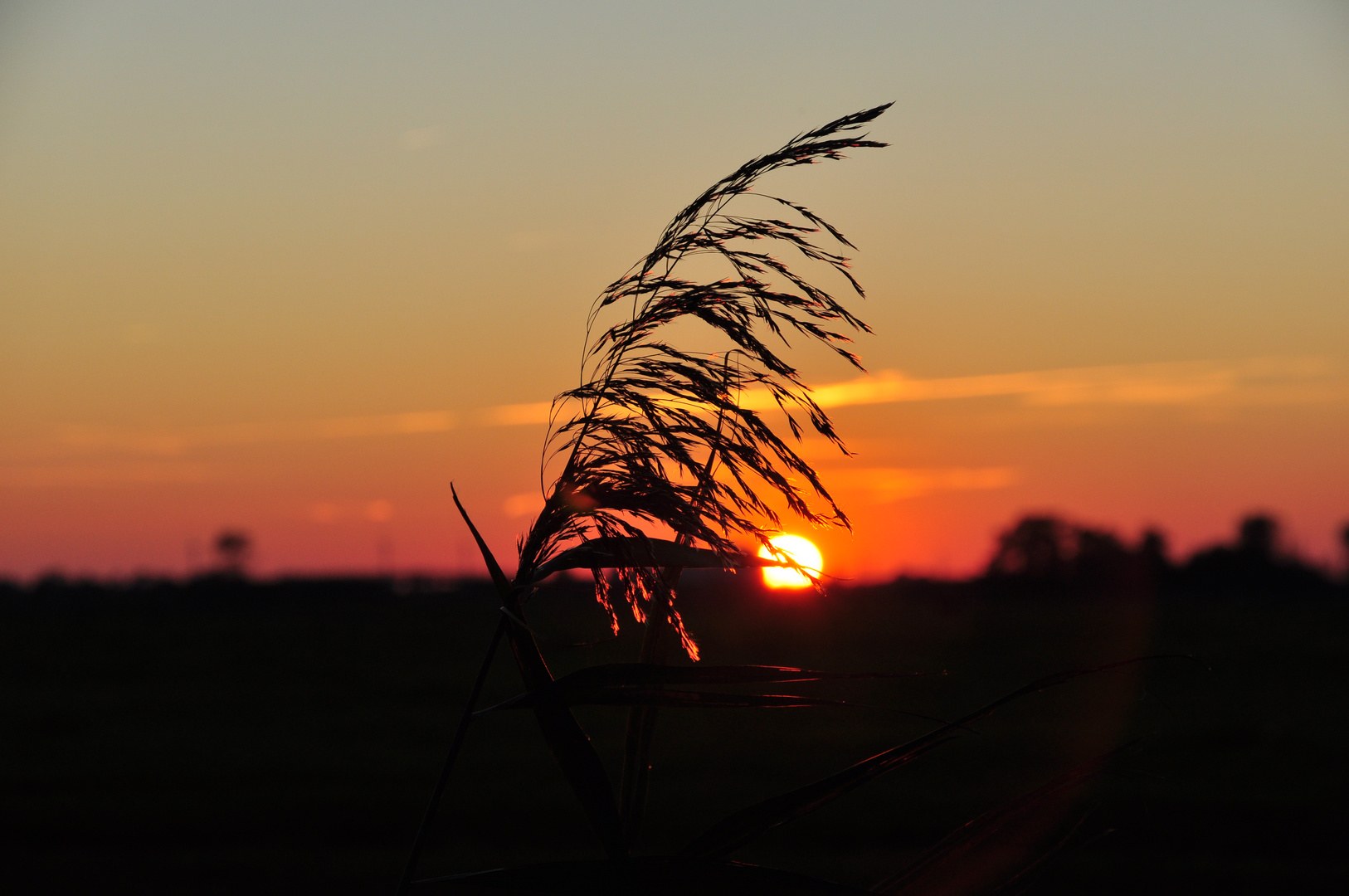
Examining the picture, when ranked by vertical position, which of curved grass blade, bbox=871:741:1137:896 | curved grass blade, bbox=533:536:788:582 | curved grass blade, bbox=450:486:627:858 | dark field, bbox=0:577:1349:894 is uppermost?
curved grass blade, bbox=533:536:788:582

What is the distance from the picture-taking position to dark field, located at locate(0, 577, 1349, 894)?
8727 mm

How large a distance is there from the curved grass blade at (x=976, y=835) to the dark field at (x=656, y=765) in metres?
0.13

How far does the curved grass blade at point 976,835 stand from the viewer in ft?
4.67

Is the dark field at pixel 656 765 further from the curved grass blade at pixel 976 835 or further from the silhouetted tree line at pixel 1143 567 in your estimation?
the silhouetted tree line at pixel 1143 567

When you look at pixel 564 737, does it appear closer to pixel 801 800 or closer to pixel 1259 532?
pixel 801 800

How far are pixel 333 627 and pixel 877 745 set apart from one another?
32029 millimetres

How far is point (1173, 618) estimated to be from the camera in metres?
46.0

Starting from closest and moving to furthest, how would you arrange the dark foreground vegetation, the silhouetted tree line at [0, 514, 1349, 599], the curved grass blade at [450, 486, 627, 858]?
the curved grass blade at [450, 486, 627, 858] → the dark foreground vegetation → the silhouetted tree line at [0, 514, 1349, 599]

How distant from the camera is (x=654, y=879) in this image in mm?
1319

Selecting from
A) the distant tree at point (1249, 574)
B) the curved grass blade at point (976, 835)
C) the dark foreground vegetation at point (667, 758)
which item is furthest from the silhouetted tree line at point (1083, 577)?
the curved grass blade at point (976, 835)

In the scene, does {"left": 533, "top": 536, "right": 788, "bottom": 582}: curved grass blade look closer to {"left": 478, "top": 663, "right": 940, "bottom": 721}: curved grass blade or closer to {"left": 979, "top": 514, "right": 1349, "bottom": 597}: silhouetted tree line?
{"left": 478, "top": 663, "right": 940, "bottom": 721}: curved grass blade

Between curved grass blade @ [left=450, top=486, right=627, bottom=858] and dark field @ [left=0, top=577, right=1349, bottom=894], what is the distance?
76 mm

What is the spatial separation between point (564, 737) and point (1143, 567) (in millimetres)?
82241

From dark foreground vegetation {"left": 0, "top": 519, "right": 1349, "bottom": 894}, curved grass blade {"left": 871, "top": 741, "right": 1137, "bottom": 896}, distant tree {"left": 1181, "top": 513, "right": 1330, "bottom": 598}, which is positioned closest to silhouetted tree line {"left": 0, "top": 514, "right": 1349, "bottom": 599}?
distant tree {"left": 1181, "top": 513, "right": 1330, "bottom": 598}
